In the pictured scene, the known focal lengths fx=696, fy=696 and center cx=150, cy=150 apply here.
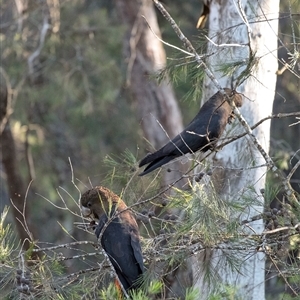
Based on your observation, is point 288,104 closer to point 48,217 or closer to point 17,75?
point 17,75

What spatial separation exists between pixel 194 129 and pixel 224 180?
56 cm

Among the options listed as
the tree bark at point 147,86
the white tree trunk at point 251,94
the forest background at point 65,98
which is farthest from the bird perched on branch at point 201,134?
the tree bark at point 147,86

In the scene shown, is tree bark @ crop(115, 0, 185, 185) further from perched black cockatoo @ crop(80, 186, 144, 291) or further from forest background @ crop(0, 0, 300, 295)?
perched black cockatoo @ crop(80, 186, 144, 291)

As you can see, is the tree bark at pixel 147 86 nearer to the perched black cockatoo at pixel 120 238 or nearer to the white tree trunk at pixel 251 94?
the white tree trunk at pixel 251 94

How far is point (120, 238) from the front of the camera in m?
4.20

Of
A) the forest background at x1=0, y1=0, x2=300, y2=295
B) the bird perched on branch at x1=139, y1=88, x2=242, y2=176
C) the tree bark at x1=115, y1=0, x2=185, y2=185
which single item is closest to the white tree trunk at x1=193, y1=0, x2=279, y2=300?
the bird perched on branch at x1=139, y1=88, x2=242, y2=176

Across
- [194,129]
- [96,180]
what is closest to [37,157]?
[96,180]

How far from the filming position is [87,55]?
9.23m

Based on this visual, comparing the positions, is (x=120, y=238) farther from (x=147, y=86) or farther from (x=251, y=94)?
(x=147, y=86)

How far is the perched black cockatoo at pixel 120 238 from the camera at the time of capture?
3.96 meters

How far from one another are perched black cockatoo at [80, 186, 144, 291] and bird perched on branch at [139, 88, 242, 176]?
31 centimetres

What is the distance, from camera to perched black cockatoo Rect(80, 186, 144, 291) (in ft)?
13.0

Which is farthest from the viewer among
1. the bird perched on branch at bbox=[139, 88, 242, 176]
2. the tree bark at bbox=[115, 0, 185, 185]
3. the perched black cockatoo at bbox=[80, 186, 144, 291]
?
the tree bark at bbox=[115, 0, 185, 185]

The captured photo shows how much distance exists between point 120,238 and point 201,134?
0.95 m
